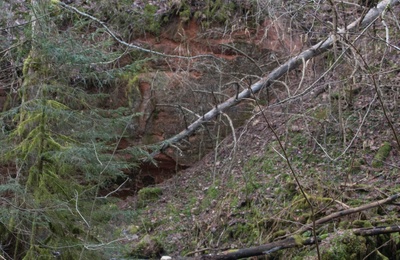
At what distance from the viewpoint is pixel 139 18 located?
32.7 feet

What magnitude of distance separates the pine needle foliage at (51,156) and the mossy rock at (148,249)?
3.25 ft

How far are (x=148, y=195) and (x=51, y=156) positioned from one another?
363cm

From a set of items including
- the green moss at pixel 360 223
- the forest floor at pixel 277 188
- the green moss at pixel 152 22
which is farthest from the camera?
the green moss at pixel 152 22

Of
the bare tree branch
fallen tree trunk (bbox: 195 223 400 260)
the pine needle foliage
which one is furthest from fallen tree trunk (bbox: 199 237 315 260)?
the bare tree branch

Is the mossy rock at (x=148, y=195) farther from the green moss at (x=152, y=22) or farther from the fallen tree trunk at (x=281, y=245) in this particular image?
the fallen tree trunk at (x=281, y=245)

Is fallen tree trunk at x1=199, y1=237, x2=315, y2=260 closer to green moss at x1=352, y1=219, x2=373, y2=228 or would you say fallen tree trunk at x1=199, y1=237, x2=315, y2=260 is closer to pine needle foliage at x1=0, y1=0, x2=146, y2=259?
green moss at x1=352, y1=219, x2=373, y2=228

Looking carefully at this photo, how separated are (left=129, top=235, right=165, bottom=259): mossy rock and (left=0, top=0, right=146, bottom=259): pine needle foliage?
99 centimetres

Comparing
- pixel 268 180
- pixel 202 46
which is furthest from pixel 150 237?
pixel 202 46

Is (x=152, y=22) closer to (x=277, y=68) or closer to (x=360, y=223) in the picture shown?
(x=277, y=68)

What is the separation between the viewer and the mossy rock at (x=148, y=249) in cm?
689

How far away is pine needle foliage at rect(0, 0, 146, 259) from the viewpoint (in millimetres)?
5285

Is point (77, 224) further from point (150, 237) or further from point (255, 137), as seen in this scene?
point (255, 137)

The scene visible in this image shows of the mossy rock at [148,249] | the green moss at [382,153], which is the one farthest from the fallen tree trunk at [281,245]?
the mossy rock at [148,249]

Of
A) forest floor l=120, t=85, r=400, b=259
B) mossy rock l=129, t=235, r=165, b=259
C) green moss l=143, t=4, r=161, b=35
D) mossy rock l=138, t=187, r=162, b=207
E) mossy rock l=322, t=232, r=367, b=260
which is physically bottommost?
mossy rock l=138, t=187, r=162, b=207
